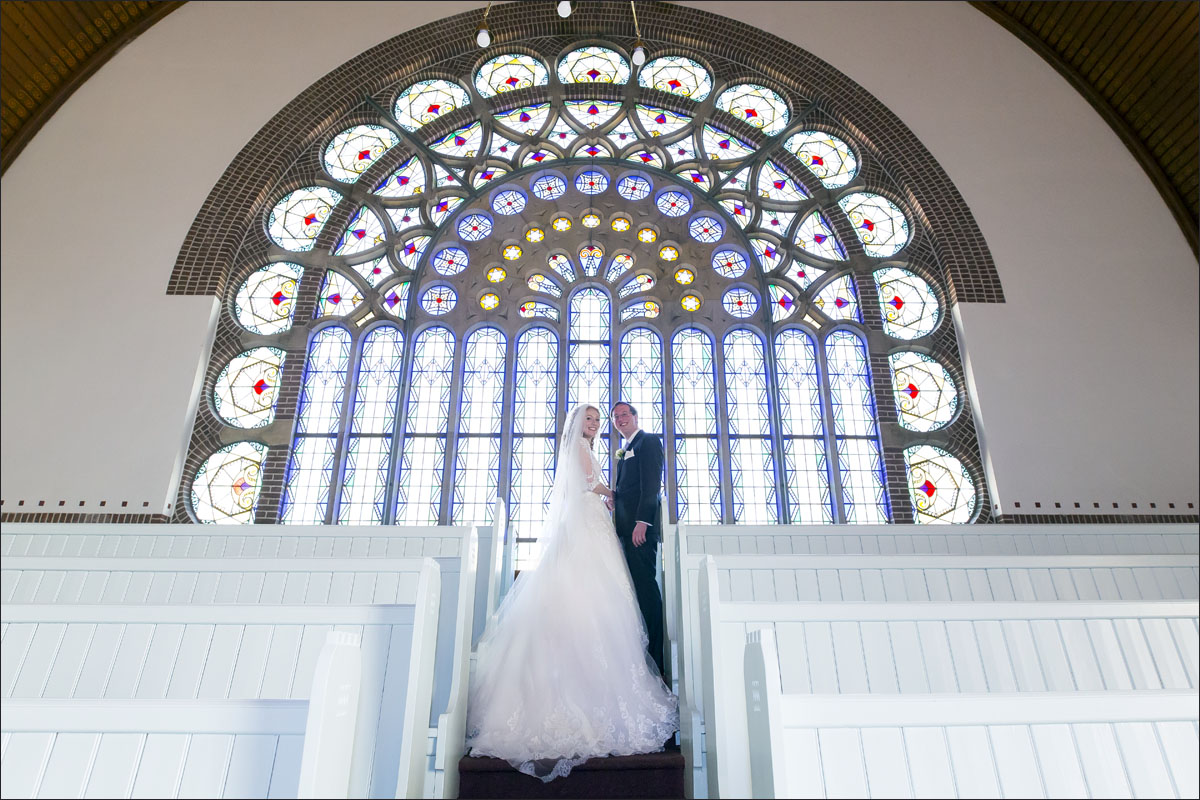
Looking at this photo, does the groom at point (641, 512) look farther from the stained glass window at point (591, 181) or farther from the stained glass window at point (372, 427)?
the stained glass window at point (591, 181)

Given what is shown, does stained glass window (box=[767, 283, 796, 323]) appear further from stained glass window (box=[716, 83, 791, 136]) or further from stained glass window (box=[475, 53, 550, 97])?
stained glass window (box=[475, 53, 550, 97])

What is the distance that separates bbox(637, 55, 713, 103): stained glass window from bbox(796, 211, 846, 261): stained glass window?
176 cm

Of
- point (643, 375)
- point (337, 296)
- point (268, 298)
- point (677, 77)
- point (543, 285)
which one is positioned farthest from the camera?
point (677, 77)

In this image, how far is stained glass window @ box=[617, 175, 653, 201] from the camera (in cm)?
833

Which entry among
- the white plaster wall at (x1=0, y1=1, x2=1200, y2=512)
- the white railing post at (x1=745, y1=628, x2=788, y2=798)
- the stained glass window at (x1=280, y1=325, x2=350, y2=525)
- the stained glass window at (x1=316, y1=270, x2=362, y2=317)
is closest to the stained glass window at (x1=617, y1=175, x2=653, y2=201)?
the white plaster wall at (x1=0, y1=1, x2=1200, y2=512)

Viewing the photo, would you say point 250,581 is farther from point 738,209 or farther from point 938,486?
point 738,209

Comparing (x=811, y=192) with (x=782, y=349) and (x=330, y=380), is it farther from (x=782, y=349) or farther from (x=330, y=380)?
(x=330, y=380)

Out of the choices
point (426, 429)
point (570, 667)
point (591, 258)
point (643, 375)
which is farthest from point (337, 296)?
point (570, 667)

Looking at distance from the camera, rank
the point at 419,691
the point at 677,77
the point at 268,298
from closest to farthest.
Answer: the point at 419,691
the point at 268,298
the point at 677,77

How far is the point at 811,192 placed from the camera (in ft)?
27.1

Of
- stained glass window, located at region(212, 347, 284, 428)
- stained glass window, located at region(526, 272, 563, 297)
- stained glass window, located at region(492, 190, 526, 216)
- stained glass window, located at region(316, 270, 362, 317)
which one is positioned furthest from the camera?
stained glass window, located at region(492, 190, 526, 216)

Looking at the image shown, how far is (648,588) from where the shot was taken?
13.6 ft

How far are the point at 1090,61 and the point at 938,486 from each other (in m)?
4.64

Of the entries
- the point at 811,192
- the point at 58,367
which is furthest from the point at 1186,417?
the point at 58,367
